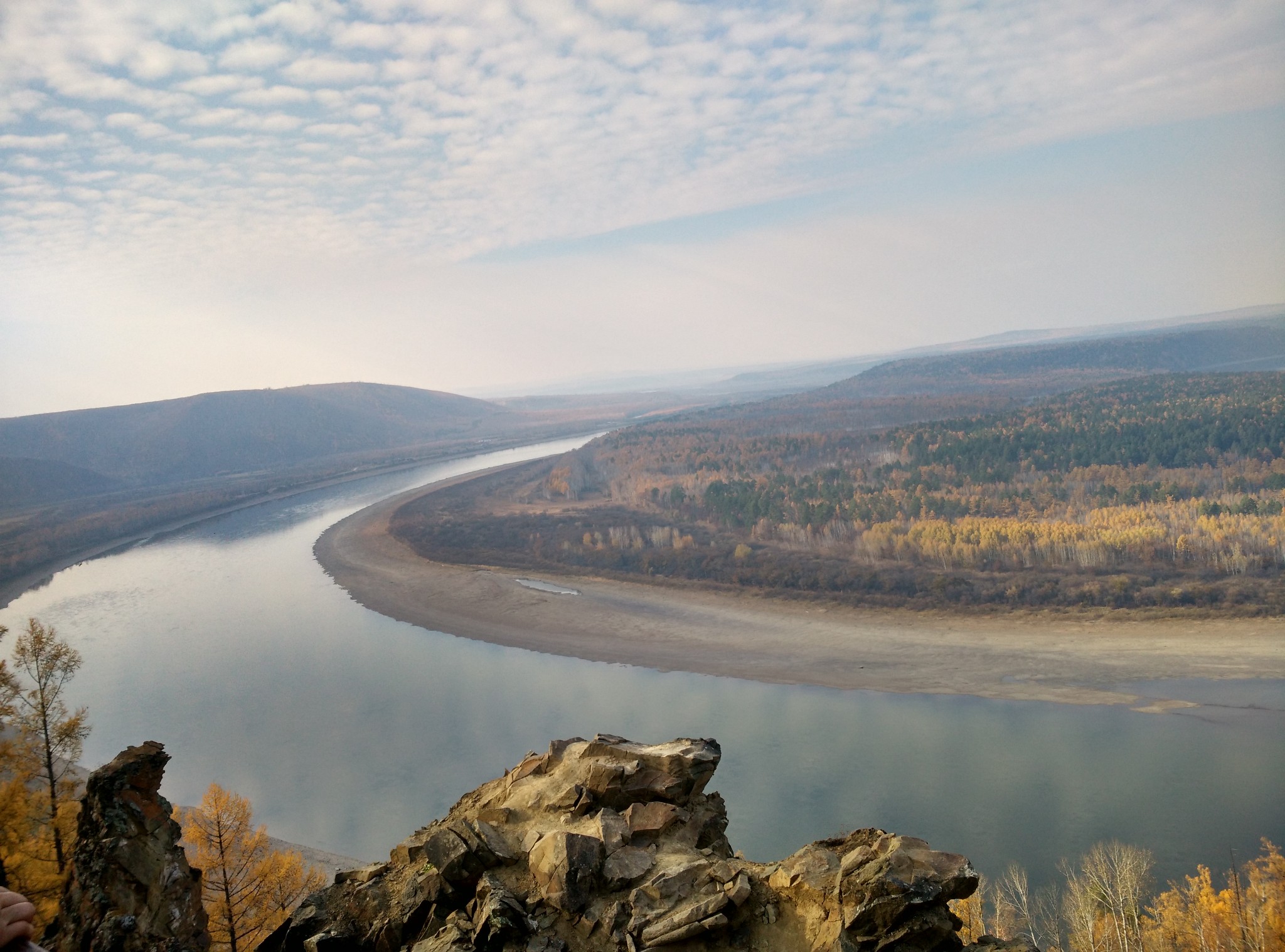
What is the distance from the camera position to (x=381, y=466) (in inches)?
5640

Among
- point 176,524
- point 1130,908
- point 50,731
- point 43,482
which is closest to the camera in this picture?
point 50,731

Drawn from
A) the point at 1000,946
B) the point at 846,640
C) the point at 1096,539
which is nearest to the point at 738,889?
the point at 1000,946

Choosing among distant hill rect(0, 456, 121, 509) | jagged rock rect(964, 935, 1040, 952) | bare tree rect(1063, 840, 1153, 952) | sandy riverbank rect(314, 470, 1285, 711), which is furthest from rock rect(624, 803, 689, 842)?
distant hill rect(0, 456, 121, 509)

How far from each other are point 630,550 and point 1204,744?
3860cm

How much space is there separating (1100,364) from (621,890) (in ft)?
664

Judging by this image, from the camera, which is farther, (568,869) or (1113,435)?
(1113,435)

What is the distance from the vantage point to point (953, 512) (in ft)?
191

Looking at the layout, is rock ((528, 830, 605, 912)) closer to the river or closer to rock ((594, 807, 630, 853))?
rock ((594, 807, 630, 853))

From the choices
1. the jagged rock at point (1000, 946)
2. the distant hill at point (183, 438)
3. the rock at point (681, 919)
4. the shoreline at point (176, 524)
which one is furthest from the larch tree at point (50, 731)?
the distant hill at point (183, 438)

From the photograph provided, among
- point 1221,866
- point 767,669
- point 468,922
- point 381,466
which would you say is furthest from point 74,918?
point 381,466

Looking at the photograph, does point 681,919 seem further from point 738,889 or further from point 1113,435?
point 1113,435

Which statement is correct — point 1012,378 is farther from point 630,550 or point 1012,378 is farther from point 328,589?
point 328,589

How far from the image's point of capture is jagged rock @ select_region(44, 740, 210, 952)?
9.54 meters

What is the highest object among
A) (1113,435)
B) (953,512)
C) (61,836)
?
(61,836)
